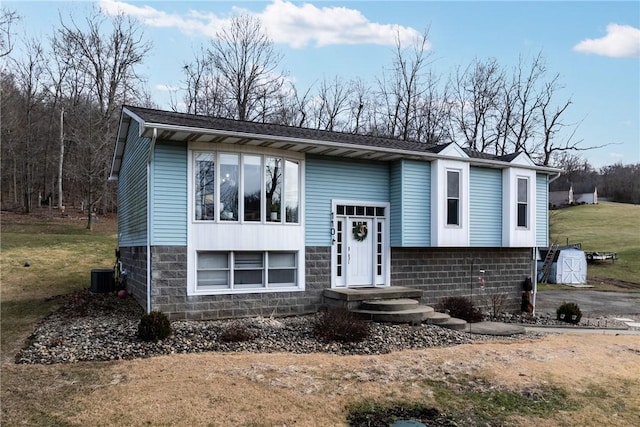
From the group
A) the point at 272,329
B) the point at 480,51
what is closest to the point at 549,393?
the point at 272,329

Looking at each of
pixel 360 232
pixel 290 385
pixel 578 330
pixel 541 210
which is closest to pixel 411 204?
pixel 360 232

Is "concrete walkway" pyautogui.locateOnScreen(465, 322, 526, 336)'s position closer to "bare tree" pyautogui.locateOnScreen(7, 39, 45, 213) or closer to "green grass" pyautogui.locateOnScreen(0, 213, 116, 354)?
"green grass" pyautogui.locateOnScreen(0, 213, 116, 354)

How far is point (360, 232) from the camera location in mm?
12062

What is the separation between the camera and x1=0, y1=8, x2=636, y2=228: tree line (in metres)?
29.5

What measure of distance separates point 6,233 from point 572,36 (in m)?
26.9

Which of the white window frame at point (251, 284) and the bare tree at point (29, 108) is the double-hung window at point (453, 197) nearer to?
the white window frame at point (251, 284)

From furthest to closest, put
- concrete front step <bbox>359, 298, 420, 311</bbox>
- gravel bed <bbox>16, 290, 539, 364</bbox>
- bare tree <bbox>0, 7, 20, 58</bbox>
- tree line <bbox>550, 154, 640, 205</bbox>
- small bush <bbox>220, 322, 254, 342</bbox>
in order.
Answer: tree line <bbox>550, 154, 640, 205</bbox>, bare tree <bbox>0, 7, 20, 58</bbox>, concrete front step <bbox>359, 298, 420, 311</bbox>, small bush <bbox>220, 322, 254, 342</bbox>, gravel bed <bbox>16, 290, 539, 364</bbox>

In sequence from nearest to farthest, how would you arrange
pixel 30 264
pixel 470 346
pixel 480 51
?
1. pixel 470 346
2. pixel 30 264
3. pixel 480 51

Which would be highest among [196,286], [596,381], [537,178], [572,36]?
[572,36]

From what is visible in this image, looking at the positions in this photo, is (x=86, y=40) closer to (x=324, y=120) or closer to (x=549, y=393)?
(x=324, y=120)

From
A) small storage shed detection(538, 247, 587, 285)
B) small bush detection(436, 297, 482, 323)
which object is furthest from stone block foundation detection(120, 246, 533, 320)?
small storage shed detection(538, 247, 587, 285)

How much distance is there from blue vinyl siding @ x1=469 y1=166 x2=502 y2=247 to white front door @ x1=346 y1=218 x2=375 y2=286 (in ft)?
9.79

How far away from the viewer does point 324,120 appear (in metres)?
33.1

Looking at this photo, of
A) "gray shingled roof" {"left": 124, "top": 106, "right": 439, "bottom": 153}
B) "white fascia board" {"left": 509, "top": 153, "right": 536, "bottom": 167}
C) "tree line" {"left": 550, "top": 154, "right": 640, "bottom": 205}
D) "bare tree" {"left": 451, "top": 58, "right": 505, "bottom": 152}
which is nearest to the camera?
"gray shingled roof" {"left": 124, "top": 106, "right": 439, "bottom": 153}
